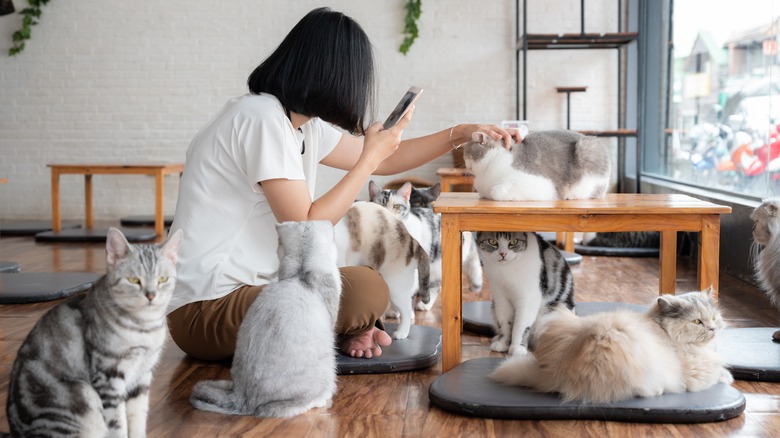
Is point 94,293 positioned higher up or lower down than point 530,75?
lower down

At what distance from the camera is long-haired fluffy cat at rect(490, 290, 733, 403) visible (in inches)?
79.2

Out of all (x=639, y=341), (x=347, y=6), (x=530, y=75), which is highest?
(x=347, y=6)

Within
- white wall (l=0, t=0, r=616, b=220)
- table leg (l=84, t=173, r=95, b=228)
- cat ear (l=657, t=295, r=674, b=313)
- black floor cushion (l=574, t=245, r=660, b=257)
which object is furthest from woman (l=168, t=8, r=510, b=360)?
white wall (l=0, t=0, r=616, b=220)

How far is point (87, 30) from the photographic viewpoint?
24.4 ft

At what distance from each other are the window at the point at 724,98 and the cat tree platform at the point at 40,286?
338cm

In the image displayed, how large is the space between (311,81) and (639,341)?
3.68 ft

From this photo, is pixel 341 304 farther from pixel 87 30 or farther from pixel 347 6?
pixel 87 30

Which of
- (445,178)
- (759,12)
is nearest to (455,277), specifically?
(759,12)

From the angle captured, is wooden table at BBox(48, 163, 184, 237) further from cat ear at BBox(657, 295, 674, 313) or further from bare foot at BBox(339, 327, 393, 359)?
cat ear at BBox(657, 295, 674, 313)

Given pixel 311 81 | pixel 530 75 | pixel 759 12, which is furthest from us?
pixel 530 75

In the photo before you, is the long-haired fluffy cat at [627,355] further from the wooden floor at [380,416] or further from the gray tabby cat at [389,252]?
the gray tabby cat at [389,252]

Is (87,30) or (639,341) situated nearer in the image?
(639,341)

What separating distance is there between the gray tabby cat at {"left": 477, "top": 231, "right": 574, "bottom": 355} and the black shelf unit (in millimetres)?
3755

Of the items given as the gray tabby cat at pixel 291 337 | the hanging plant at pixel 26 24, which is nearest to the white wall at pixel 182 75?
the hanging plant at pixel 26 24
